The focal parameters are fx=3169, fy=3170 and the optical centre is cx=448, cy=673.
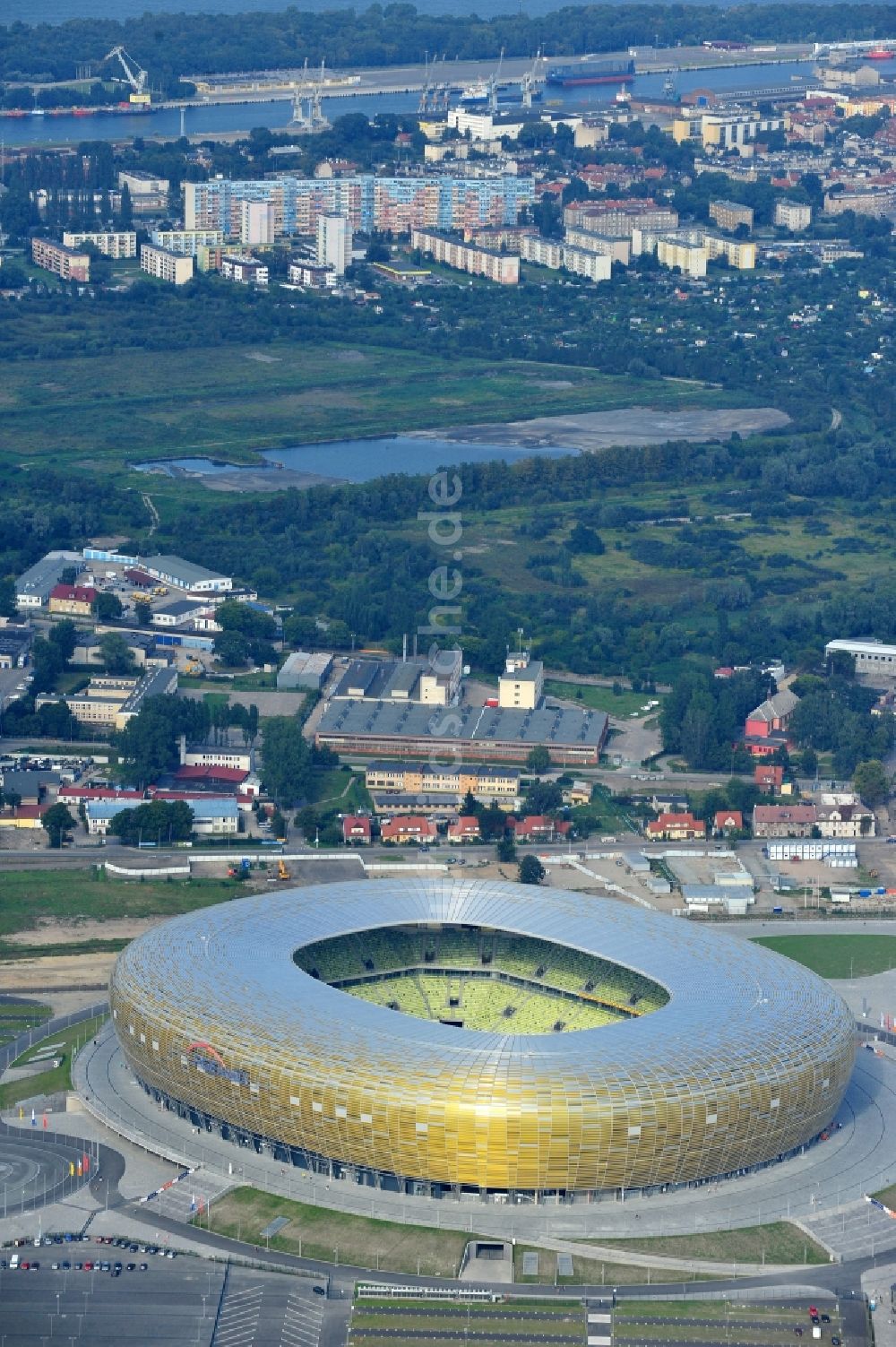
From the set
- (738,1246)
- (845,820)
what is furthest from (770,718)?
(738,1246)

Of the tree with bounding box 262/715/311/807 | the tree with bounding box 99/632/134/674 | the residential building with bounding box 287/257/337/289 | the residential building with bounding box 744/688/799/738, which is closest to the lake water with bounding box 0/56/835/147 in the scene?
the residential building with bounding box 287/257/337/289

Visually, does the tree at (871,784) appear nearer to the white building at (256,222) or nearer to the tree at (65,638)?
the tree at (65,638)

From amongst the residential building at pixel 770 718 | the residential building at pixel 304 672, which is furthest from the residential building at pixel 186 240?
the residential building at pixel 770 718

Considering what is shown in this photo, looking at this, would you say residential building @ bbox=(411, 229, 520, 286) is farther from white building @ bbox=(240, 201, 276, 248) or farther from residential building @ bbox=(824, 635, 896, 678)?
residential building @ bbox=(824, 635, 896, 678)

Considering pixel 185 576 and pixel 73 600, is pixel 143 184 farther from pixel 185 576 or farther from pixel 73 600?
pixel 73 600

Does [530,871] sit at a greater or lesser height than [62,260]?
greater
